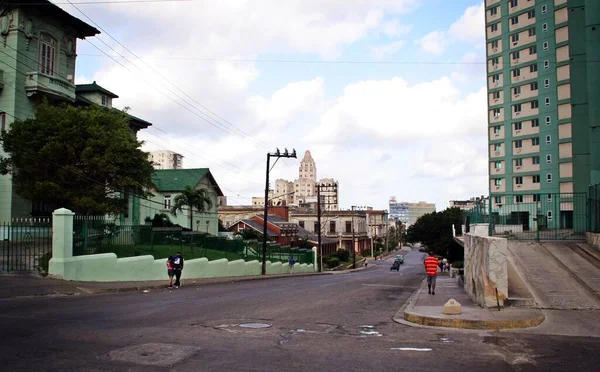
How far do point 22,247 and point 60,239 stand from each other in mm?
1581

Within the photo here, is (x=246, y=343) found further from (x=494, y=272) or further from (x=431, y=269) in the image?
(x=431, y=269)

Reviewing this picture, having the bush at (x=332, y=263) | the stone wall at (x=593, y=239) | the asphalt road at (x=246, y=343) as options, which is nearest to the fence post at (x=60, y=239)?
the asphalt road at (x=246, y=343)

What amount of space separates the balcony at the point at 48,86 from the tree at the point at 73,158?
15.0ft

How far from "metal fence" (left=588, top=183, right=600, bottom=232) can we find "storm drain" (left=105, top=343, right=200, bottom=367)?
1597 centimetres

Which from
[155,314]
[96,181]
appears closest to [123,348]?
[155,314]

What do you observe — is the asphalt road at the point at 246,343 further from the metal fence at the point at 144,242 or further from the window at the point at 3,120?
the window at the point at 3,120

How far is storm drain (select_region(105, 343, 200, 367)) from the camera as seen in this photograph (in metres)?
7.84

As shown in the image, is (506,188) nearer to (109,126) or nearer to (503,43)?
(503,43)

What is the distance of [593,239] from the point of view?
18.4m

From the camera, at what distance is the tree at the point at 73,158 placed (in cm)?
2664

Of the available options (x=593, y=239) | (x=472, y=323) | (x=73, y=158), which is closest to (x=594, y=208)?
(x=593, y=239)

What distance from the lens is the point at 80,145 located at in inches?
1064

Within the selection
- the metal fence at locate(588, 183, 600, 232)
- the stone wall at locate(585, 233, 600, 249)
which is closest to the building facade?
the metal fence at locate(588, 183, 600, 232)

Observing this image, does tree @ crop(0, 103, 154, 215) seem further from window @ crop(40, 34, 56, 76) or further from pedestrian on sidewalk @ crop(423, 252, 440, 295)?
pedestrian on sidewalk @ crop(423, 252, 440, 295)
